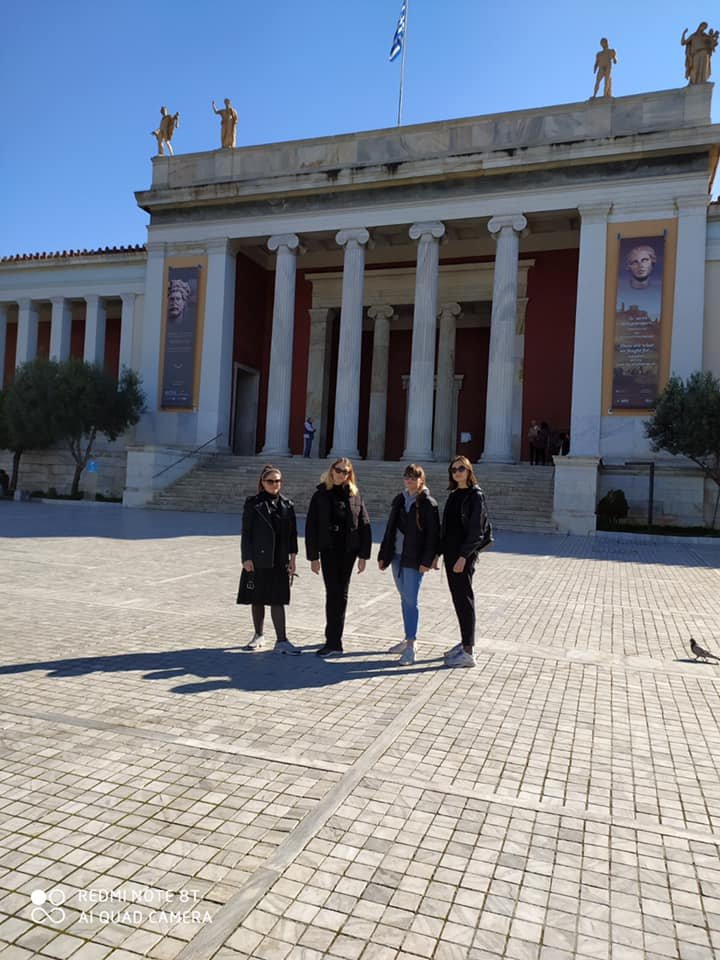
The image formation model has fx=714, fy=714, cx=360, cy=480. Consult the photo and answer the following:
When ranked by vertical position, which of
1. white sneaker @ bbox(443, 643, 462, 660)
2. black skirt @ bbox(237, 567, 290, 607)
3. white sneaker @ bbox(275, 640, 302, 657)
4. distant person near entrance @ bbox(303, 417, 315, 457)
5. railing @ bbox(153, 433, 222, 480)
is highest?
distant person near entrance @ bbox(303, 417, 315, 457)

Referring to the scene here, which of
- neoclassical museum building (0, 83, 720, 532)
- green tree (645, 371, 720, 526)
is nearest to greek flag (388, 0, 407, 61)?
neoclassical museum building (0, 83, 720, 532)

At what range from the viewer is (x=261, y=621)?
223 inches

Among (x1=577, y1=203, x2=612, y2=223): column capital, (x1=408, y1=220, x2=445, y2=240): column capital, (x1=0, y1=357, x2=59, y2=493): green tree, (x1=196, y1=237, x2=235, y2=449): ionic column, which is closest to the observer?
(x1=577, y1=203, x2=612, y2=223): column capital

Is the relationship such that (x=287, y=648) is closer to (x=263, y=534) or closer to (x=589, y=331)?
(x=263, y=534)

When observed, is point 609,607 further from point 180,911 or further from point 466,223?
point 466,223

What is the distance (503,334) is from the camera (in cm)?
2242

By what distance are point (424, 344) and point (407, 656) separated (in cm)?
1909

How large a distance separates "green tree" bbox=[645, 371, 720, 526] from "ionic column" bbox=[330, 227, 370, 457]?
31.9 feet

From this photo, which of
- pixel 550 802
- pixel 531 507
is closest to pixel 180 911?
pixel 550 802

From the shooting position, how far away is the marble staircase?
18.8 m

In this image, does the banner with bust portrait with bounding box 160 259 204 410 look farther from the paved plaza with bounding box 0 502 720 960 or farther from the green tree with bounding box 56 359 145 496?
the paved plaza with bounding box 0 502 720 960

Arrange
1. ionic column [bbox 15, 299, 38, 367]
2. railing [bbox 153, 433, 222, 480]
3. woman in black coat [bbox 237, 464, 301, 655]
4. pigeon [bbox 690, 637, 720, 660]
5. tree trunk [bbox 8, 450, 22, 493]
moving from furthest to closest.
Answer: ionic column [bbox 15, 299, 38, 367]
tree trunk [bbox 8, 450, 22, 493]
railing [bbox 153, 433, 222, 480]
woman in black coat [bbox 237, 464, 301, 655]
pigeon [bbox 690, 637, 720, 660]

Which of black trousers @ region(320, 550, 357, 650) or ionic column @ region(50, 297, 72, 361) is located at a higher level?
ionic column @ region(50, 297, 72, 361)

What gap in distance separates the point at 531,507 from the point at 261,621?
1429 cm
